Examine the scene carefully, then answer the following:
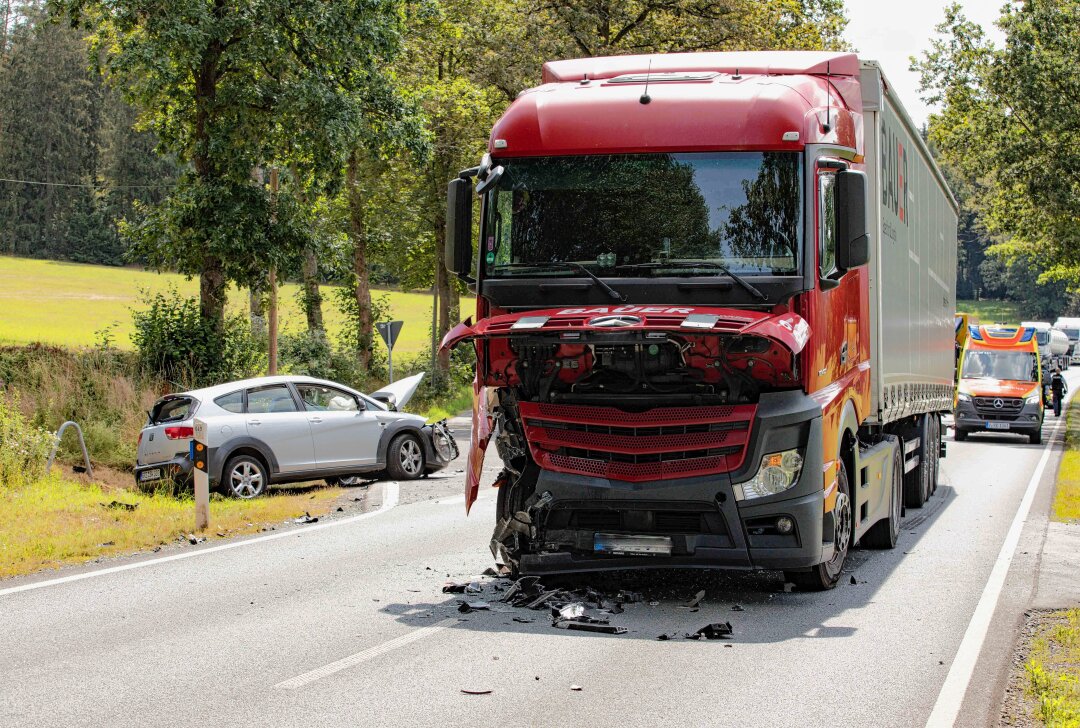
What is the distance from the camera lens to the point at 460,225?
9.04 metres

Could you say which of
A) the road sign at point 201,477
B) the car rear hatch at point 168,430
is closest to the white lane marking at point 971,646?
the road sign at point 201,477

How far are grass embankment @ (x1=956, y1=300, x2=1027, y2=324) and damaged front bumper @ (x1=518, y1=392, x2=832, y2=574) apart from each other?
126m

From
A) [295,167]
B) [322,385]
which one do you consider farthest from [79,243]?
[322,385]

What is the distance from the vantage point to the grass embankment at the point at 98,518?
36.6 ft

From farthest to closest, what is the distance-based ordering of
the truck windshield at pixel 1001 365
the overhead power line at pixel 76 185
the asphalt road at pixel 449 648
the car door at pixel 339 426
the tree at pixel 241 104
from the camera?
the overhead power line at pixel 76 185 → the truck windshield at pixel 1001 365 → the tree at pixel 241 104 → the car door at pixel 339 426 → the asphalt road at pixel 449 648

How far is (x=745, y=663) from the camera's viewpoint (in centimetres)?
701

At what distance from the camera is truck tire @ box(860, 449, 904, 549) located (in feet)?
38.8

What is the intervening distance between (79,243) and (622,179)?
92.7 metres

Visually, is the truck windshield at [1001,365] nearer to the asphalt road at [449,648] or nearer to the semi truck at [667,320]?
the asphalt road at [449,648]

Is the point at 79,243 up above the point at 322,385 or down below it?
above

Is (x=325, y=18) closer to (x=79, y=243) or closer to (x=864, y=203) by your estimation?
(x=864, y=203)

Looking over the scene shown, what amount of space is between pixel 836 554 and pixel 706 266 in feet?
8.17

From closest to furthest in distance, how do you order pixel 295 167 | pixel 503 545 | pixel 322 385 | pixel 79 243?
pixel 503 545 → pixel 322 385 → pixel 295 167 → pixel 79 243

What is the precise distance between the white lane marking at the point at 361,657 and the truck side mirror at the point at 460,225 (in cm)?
262
